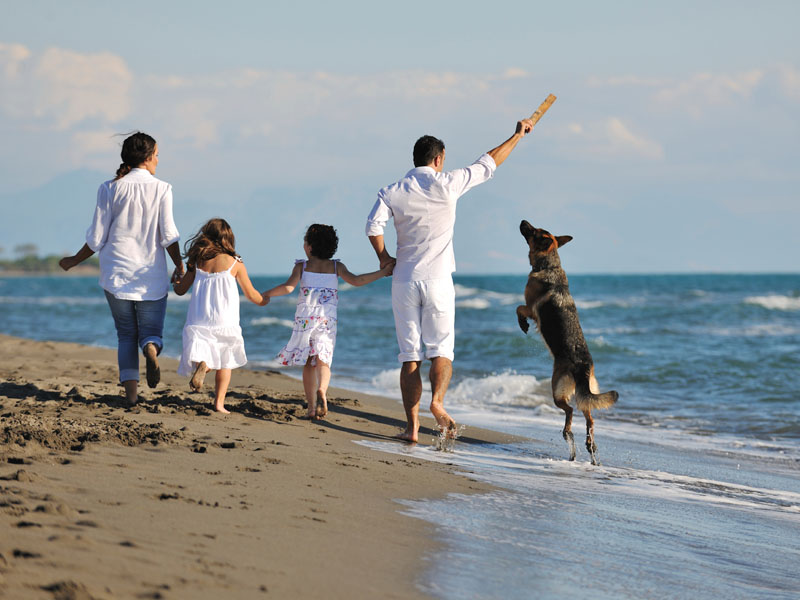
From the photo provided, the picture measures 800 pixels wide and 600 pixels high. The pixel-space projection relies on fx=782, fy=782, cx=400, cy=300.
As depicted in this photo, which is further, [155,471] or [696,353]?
[696,353]

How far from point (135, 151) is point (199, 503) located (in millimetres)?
3354

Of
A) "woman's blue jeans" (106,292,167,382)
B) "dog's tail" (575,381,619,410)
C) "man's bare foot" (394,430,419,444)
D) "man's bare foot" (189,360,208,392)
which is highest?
"woman's blue jeans" (106,292,167,382)

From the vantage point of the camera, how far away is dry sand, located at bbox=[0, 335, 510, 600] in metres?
2.53

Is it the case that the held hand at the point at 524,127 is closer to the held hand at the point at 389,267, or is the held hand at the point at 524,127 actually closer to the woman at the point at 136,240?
the held hand at the point at 389,267

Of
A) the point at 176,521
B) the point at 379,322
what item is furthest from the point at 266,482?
the point at 379,322

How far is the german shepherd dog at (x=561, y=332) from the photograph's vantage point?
5965mm

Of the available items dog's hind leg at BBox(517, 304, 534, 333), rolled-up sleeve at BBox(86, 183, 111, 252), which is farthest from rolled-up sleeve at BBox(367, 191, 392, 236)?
rolled-up sleeve at BBox(86, 183, 111, 252)

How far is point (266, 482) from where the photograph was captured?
13.0ft

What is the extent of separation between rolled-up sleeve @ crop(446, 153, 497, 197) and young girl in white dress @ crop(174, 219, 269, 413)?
1752 millimetres

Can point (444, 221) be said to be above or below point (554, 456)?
above

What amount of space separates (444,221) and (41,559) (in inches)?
154

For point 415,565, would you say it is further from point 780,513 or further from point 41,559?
point 780,513

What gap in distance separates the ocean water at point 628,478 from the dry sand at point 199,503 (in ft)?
0.96

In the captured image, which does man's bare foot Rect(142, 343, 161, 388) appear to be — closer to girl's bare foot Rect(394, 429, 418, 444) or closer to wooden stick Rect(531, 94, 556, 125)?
girl's bare foot Rect(394, 429, 418, 444)
